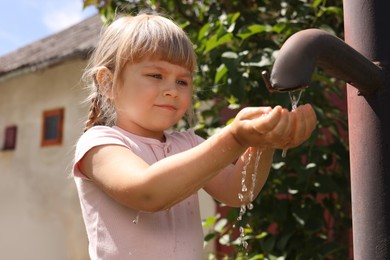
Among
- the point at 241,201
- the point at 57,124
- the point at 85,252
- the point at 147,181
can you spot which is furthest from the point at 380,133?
the point at 57,124

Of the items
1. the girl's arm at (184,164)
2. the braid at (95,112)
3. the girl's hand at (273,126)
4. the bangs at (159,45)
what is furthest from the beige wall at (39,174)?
the girl's hand at (273,126)

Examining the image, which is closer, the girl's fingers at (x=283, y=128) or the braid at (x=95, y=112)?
the girl's fingers at (x=283, y=128)

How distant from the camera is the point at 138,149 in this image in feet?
3.73

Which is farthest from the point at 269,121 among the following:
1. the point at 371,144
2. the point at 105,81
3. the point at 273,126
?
the point at 105,81

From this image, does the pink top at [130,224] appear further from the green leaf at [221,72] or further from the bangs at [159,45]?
the green leaf at [221,72]

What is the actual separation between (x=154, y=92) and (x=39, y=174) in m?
5.34

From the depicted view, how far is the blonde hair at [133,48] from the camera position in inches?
44.0

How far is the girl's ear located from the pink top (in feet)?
0.25

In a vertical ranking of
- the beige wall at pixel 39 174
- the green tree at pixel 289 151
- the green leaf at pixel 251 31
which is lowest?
the beige wall at pixel 39 174

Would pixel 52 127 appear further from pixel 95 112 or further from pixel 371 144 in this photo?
pixel 371 144

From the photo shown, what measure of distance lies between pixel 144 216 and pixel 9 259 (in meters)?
5.90

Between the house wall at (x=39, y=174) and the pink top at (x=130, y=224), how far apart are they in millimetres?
4437

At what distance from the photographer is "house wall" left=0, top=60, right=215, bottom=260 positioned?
18.9 ft

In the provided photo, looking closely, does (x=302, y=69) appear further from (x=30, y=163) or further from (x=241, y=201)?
(x=30, y=163)
